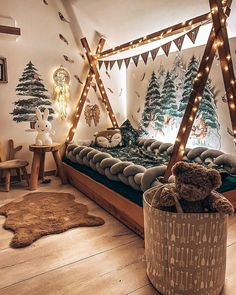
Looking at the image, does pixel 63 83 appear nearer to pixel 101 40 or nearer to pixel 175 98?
pixel 101 40

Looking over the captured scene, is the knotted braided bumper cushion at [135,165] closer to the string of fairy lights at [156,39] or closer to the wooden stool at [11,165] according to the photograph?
the string of fairy lights at [156,39]

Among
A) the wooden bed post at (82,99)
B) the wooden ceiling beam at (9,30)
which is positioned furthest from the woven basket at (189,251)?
the wooden ceiling beam at (9,30)

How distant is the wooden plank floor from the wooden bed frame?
0.09 metres

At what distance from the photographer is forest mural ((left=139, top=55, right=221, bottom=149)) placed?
3438 millimetres

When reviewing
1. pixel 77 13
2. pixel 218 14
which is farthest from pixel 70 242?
Answer: pixel 77 13

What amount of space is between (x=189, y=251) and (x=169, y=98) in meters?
2.80

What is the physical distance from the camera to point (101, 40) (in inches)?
166

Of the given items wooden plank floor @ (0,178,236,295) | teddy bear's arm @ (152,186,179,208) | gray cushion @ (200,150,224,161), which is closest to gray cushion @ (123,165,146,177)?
wooden plank floor @ (0,178,236,295)

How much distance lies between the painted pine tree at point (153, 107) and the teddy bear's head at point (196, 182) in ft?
8.84

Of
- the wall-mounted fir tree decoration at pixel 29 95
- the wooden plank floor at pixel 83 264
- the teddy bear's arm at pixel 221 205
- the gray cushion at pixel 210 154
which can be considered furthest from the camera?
the wall-mounted fir tree decoration at pixel 29 95

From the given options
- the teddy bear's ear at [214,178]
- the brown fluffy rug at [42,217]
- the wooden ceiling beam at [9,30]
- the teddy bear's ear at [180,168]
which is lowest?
the brown fluffy rug at [42,217]

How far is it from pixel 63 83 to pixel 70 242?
2656 millimetres

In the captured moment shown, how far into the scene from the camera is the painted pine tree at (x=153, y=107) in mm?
4180

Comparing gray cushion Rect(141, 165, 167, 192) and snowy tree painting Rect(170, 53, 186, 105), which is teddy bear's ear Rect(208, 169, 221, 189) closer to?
gray cushion Rect(141, 165, 167, 192)
